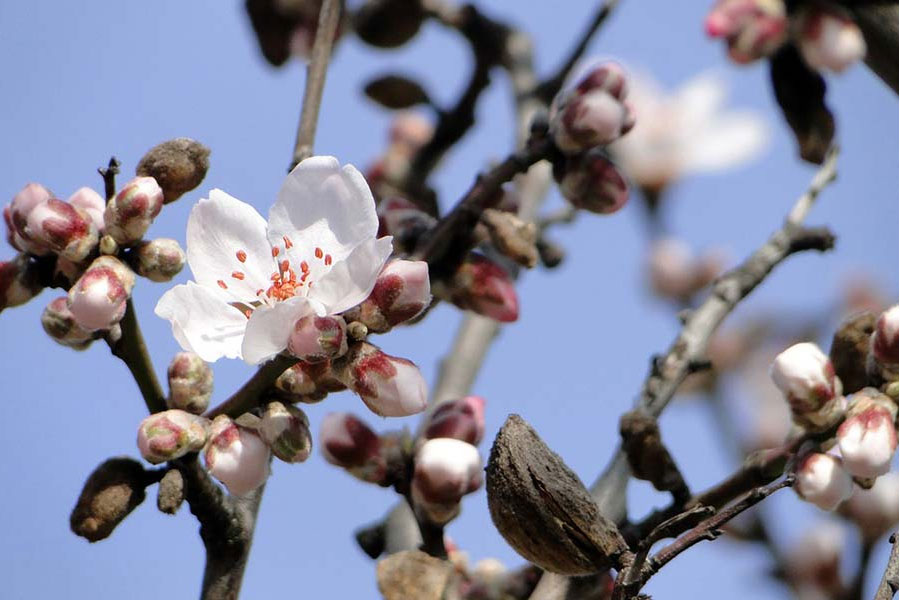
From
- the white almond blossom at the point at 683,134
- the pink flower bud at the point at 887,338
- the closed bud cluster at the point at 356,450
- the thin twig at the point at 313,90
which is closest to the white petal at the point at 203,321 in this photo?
the thin twig at the point at 313,90

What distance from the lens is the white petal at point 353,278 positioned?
131 centimetres

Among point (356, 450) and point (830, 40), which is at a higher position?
point (830, 40)

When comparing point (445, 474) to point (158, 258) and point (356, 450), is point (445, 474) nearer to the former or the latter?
point (356, 450)

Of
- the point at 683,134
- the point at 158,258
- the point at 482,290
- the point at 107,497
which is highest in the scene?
the point at 683,134

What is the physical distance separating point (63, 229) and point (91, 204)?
7 cm

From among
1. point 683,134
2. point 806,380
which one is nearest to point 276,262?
point 806,380

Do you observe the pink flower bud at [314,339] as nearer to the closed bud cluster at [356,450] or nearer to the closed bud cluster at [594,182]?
the closed bud cluster at [356,450]

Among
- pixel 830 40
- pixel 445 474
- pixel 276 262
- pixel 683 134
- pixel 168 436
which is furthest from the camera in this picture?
pixel 683 134

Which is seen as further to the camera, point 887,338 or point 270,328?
point 887,338

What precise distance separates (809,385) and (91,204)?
0.87 metres

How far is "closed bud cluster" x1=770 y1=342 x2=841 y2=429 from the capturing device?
1594 mm

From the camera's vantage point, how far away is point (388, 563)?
63.5 inches

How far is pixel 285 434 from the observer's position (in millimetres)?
1397

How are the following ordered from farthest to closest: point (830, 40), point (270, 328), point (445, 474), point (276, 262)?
point (830, 40) < point (445, 474) < point (276, 262) < point (270, 328)
